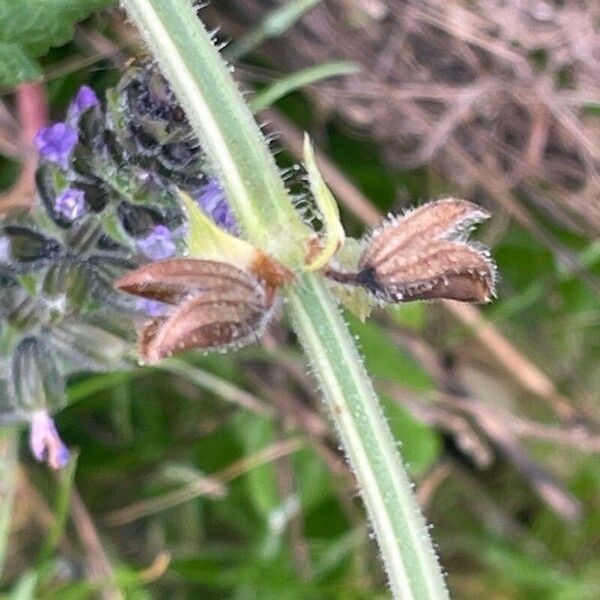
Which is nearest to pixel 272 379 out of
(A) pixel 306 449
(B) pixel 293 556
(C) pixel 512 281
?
(A) pixel 306 449

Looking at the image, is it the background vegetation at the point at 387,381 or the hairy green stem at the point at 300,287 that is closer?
the hairy green stem at the point at 300,287

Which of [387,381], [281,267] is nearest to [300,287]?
[281,267]

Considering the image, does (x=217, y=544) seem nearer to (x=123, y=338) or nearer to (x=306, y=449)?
(x=306, y=449)

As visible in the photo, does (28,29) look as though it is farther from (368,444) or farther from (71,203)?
→ (368,444)

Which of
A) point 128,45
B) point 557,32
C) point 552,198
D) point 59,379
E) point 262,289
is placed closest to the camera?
point 262,289

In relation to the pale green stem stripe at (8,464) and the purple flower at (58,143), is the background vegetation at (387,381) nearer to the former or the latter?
the pale green stem stripe at (8,464)

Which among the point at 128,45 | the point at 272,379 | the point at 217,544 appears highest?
the point at 128,45

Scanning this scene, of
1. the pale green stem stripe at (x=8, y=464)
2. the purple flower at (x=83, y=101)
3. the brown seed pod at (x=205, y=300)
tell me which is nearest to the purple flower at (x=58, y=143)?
the purple flower at (x=83, y=101)
